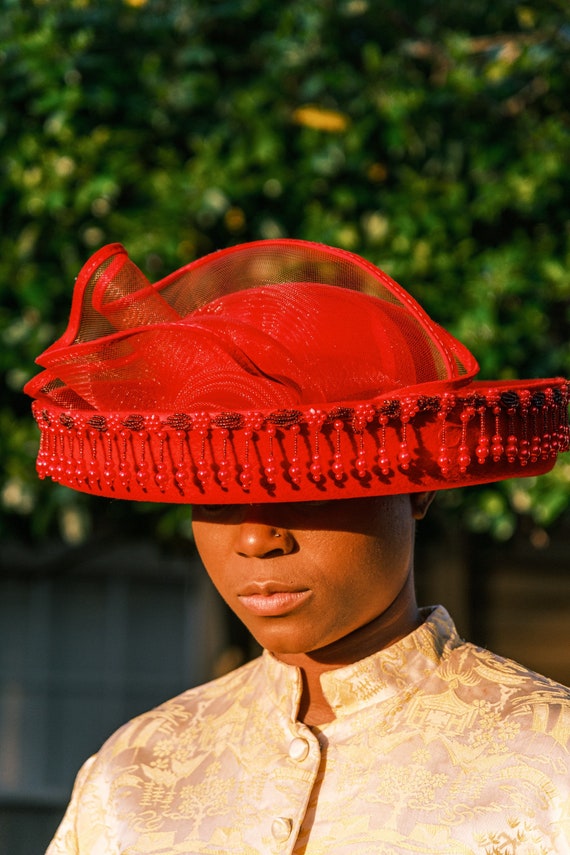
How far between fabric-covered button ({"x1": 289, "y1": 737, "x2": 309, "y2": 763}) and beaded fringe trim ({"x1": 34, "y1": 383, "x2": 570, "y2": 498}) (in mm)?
415

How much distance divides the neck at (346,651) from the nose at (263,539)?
0.20 metres

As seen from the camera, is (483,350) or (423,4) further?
(423,4)

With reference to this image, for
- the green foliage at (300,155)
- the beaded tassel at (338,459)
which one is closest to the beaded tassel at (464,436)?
the beaded tassel at (338,459)

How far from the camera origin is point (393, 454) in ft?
5.07

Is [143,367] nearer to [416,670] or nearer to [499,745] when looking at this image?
[416,670]

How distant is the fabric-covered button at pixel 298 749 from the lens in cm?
173

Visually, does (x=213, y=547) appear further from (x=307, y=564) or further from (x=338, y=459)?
(x=338, y=459)

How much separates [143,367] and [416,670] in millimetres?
563

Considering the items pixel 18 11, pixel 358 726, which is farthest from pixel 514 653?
pixel 358 726

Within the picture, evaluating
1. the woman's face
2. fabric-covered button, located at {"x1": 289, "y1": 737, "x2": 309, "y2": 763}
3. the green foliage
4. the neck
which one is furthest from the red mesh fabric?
the green foliage

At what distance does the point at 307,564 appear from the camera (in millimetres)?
1639

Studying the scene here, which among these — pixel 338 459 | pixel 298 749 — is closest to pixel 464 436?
pixel 338 459

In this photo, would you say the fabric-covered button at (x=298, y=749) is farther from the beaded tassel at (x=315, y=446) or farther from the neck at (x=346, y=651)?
the beaded tassel at (x=315, y=446)

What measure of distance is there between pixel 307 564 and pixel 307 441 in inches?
7.6
